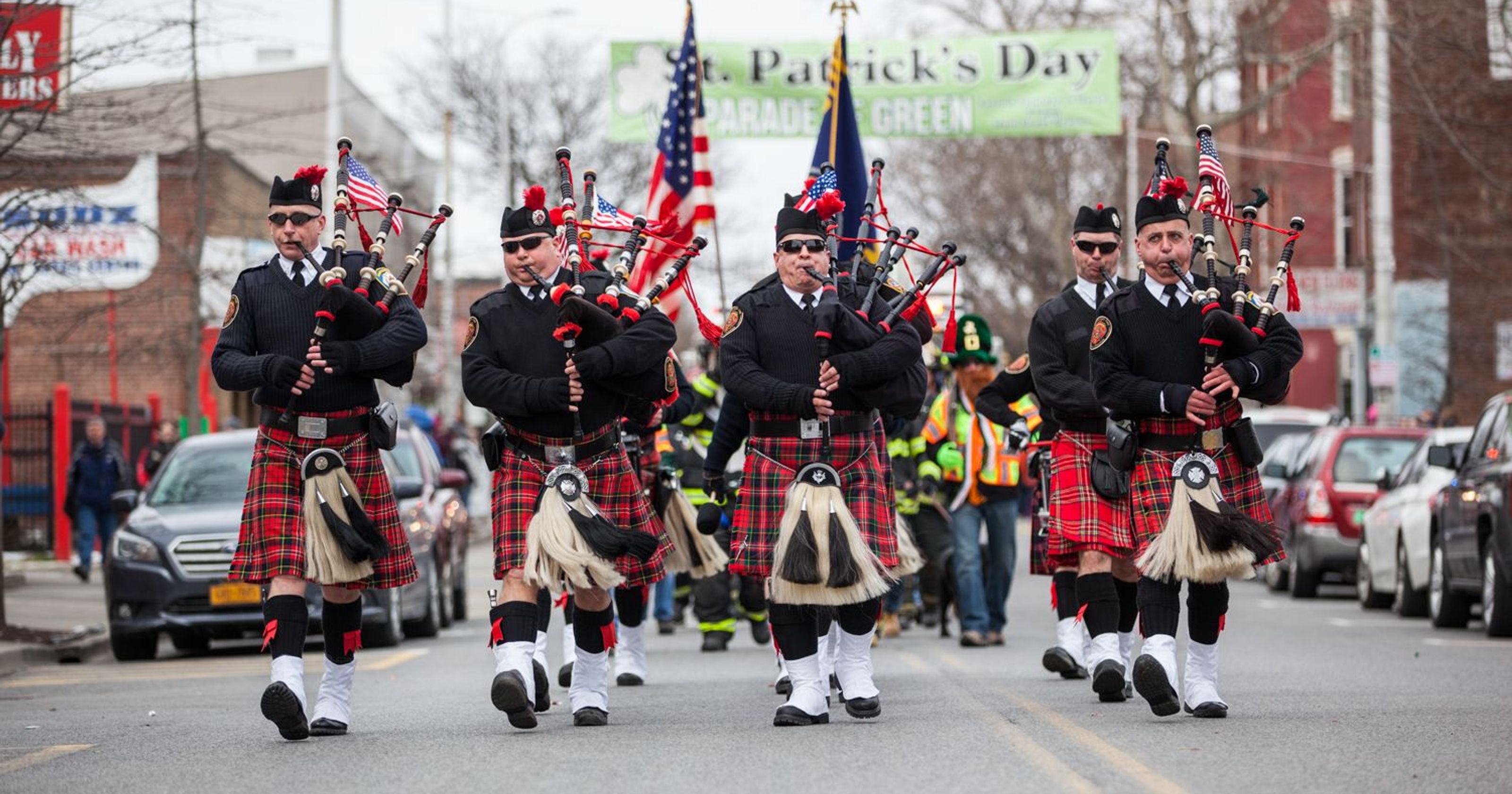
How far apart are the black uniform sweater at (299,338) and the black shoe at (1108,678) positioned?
3246 mm

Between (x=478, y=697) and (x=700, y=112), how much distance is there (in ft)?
23.9

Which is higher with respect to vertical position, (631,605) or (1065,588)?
(1065,588)

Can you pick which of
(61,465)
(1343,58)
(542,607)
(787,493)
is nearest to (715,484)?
(787,493)

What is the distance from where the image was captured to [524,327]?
380 inches

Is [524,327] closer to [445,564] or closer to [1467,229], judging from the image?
[445,564]

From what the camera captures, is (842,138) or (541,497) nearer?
(541,497)

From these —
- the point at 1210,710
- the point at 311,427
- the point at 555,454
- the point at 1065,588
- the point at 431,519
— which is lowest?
the point at 1210,710

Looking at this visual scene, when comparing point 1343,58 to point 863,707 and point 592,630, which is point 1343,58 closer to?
point 863,707

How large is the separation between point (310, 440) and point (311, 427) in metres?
0.05

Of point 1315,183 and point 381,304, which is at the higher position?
point 1315,183

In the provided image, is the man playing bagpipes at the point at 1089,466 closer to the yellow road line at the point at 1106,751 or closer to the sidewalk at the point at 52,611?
the yellow road line at the point at 1106,751

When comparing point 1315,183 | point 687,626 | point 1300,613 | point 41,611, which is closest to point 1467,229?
point 1315,183

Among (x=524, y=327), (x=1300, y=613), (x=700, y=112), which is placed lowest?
(x=1300, y=613)

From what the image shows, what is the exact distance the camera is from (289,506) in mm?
9492
